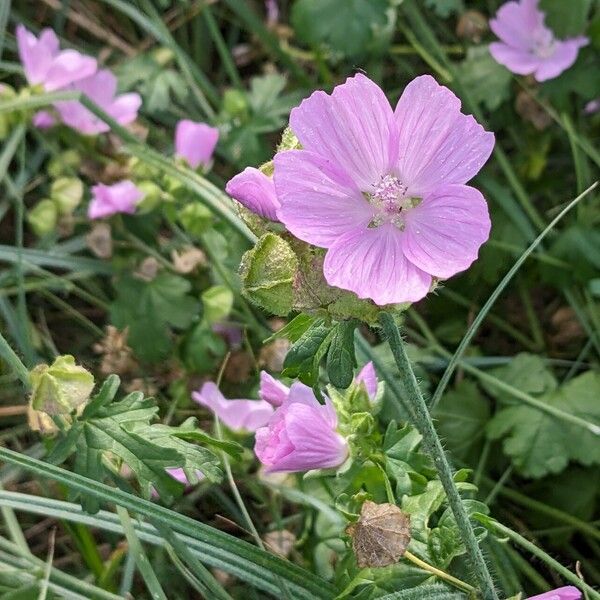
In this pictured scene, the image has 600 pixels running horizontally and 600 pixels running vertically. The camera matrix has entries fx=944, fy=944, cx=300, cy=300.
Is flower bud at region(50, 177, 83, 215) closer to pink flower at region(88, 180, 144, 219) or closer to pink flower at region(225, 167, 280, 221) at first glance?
pink flower at region(88, 180, 144, 219)

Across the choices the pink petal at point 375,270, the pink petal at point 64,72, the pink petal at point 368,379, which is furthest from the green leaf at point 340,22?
the pink petal at point 375,270

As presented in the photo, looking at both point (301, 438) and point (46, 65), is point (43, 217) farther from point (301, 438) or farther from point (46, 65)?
point (301, 438)

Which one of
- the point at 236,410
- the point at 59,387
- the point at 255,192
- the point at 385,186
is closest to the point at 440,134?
the point at 385,186

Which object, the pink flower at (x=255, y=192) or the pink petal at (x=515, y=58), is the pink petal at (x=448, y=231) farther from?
the pink petal at (x=515, y=58)

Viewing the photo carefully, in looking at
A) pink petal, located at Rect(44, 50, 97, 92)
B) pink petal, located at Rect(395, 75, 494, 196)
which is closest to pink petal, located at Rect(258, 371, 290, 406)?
pink petal, located at Rect(395, 75, 494, 196)

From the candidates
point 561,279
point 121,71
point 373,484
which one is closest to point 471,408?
point 561,279

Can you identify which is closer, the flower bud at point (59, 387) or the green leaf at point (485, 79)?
the flower bud at point (59, 387)
